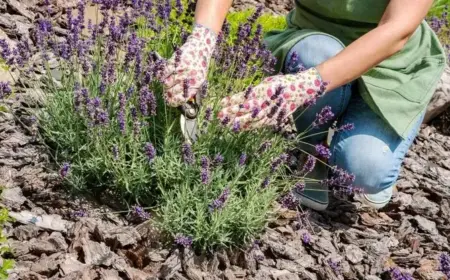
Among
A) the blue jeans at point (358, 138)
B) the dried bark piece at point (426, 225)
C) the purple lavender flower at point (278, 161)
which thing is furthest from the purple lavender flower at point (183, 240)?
the dried bark piece at point (426, 225)

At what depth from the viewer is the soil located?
210cm

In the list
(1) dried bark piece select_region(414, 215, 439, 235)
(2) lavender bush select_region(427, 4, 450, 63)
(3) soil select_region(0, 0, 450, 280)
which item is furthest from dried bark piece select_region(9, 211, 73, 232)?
(2) lavender bush select_region(427, 4, 450, 63)

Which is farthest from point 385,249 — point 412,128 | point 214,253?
point 214,253

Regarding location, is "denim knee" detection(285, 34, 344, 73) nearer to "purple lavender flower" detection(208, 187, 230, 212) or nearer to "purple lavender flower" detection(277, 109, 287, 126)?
"purple lavender flower" detection(277, 109, 287, 126)

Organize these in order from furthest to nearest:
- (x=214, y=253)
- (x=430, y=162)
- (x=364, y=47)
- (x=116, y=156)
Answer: (x=430, y=162) < (x=364, y=47) < (x=214, y=253) < (x=116, y=156)

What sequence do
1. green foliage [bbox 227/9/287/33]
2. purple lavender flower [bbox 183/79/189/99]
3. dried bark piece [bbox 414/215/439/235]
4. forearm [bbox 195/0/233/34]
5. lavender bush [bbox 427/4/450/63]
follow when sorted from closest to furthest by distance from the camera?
1. purple lavender flower [bbox 183/79/189/99]
2. forearm [bbox 195/0/233/34]
3. dried bark piece [bbox 414/215/439/235]
4. green foliage [bbox 227/9/287/33]
5. lavender bush [bbox 427/4/450/63]

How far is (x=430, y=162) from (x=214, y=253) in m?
1.88

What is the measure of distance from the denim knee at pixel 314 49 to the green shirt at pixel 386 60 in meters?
0.04

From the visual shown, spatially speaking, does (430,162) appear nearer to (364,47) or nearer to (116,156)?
(364,47)

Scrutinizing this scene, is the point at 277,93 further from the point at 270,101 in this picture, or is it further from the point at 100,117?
the point at 100,117

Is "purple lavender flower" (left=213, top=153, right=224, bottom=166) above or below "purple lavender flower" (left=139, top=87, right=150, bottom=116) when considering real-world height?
below

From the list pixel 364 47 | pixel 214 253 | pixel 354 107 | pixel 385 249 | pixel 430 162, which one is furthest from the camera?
pixel 430 162

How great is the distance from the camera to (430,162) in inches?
143

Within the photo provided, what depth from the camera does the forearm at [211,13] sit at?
2484 millimetres
